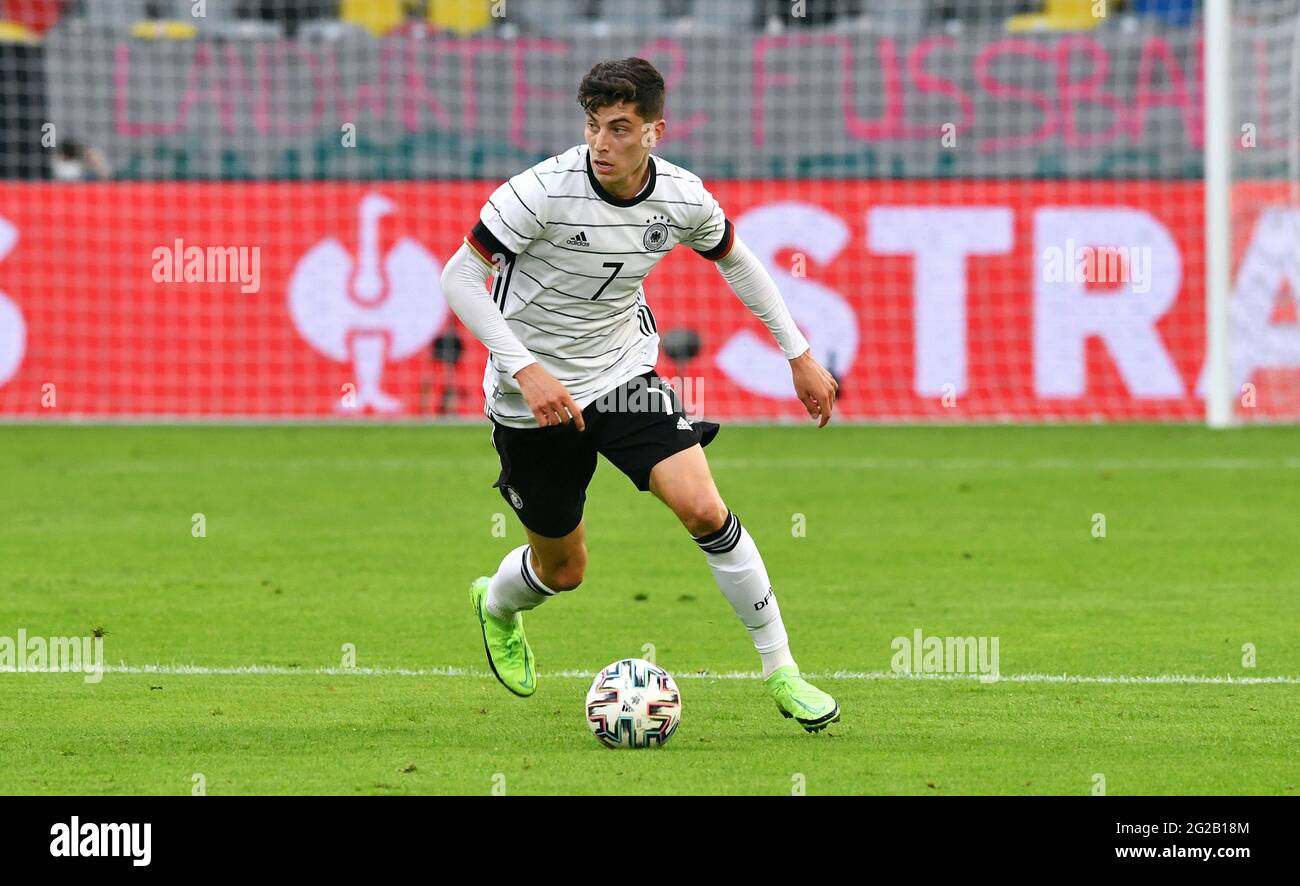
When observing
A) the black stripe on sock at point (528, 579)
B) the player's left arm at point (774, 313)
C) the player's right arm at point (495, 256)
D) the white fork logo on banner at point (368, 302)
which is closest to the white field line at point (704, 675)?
the black stripe on sock at point (528, 579)

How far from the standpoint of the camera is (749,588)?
6.54 meters

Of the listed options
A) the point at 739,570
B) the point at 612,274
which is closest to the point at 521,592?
the point at 739,570

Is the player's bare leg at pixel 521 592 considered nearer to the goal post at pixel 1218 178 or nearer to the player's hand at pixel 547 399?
the player's hand at pixel 547 399

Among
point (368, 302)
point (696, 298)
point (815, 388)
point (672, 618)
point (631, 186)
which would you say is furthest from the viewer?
point (696, 298)

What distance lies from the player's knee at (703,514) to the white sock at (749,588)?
0.26 ft

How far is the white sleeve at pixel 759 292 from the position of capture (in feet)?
→ 22.5

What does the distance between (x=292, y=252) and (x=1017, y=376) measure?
20.7 ft

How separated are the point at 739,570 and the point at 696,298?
11.6 metres

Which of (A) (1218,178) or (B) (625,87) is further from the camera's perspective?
(A) (1218,178)

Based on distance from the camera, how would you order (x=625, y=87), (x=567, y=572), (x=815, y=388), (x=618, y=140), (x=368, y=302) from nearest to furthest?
1. (x=625, y=87)
2. (x=618, y=140)
3. (x=815, y=388)
4. (x=567, y=572)
5. (x=368, y=302)

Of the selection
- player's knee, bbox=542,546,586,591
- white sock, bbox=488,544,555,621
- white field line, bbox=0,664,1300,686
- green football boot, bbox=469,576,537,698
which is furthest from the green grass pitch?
player's knee, bbox=542,546,586,591

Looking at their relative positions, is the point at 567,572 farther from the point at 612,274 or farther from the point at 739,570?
the point at 612,274
